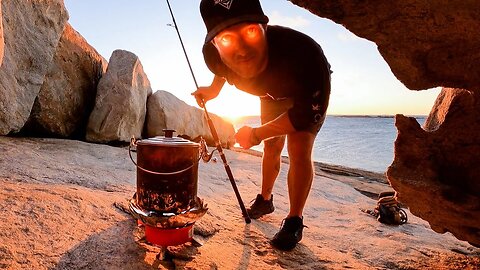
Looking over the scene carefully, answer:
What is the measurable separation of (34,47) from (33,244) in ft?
14.9

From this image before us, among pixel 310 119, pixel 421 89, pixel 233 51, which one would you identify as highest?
pixel 233 51

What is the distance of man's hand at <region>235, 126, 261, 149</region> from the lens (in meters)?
3.04

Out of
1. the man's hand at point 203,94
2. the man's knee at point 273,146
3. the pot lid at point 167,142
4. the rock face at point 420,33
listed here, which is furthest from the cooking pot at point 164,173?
the man's knee at point 273,146

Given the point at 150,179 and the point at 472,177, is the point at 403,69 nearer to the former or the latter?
the point at 472,177

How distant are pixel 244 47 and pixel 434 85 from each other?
1662 millimetres

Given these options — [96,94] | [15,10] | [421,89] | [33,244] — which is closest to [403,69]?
[421,89]

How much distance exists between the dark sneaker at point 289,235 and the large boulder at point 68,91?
5.46 meters

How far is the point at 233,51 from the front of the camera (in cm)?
313

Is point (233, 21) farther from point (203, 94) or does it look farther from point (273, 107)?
point (273, 107)

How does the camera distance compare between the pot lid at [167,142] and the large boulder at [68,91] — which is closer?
the pot lid at [167,142]

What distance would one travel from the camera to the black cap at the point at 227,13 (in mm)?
2896

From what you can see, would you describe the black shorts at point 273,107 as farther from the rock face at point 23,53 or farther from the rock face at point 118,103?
the rock face at point 118,103

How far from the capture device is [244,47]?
3064 millimetres

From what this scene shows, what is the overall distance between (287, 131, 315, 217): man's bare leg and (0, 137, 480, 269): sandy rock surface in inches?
16.5
